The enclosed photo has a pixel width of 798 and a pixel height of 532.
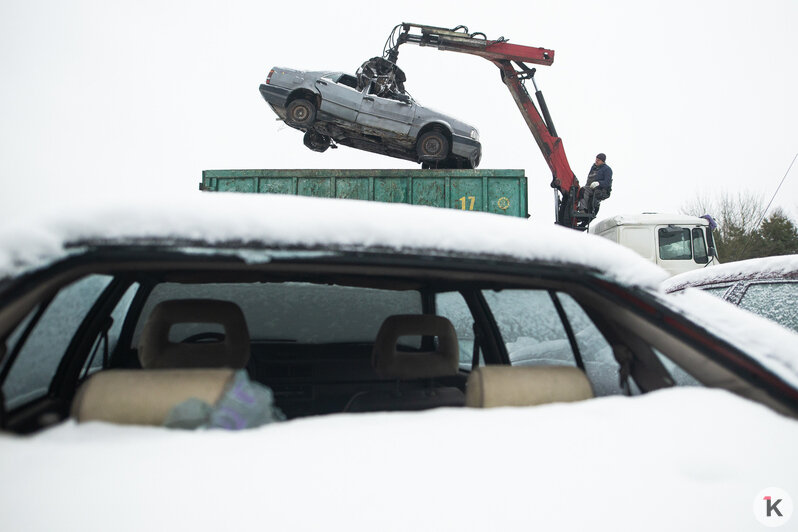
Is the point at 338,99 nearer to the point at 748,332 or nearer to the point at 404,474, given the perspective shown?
the point at 748,332

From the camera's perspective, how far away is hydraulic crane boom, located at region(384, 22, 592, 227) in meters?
10.7

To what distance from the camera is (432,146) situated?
916 centimetres

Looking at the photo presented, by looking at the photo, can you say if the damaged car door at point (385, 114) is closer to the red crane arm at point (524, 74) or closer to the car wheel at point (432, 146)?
the car wheel at point (432, 146)

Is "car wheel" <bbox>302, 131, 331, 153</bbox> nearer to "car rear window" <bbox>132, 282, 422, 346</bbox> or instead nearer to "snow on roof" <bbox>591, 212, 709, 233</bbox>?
"snow on roof" <bbox>591, 212, 709, 233</bbox>

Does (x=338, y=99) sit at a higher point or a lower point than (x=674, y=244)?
higher

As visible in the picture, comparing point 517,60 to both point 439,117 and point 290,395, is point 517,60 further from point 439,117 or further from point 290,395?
point 290,395

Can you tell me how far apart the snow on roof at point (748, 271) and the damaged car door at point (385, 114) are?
5880 millimetres

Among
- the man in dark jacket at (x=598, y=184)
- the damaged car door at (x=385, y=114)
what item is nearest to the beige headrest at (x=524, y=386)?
the damaged car door at (x=385, y=114)

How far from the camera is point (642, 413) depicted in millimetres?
A: 987

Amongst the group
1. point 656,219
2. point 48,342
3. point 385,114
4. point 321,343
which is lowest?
point 321,343

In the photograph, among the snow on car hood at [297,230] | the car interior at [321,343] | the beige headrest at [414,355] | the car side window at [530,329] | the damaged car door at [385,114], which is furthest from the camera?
the damaged car door at [385,114]

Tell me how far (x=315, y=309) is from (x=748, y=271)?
3453 millimetres

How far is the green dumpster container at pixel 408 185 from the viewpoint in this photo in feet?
25.7

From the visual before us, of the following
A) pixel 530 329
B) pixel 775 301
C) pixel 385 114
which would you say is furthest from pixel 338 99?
pixel 530 329
